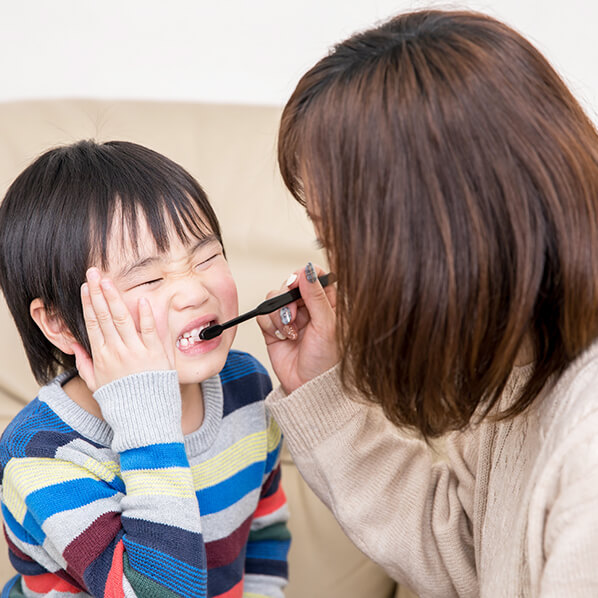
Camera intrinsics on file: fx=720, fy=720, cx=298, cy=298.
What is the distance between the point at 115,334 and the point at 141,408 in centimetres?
10

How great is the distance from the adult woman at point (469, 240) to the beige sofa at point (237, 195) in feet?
1.97

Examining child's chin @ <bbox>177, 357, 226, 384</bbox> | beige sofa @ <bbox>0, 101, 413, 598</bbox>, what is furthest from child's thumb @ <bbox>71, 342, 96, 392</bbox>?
beige sofa @ <bbox>0, 101, 413, 598</bbox>

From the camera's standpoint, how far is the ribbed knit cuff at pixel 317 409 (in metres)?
0.92

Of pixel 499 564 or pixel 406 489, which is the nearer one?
pixel 499 564

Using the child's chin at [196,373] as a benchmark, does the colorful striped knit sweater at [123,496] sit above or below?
below

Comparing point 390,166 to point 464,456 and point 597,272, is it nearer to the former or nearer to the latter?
point 597,272

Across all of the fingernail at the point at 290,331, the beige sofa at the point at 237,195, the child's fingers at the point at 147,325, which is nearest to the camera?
the child's fingers at the point at 147,325

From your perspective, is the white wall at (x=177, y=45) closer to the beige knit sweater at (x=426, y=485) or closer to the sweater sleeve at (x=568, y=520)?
the beige knit sweater at (x=426, y=485)

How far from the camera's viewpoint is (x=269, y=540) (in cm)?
119

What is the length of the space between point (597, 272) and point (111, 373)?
1.85ft

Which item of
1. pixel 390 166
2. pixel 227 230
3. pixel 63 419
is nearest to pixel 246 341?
pixel 227 230

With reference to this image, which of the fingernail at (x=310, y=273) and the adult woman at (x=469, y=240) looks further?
the fingernail at (x=310, y=273)

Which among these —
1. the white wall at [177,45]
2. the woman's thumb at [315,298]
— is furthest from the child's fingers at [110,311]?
the white wall at [177,45]

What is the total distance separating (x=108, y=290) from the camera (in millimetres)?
871
